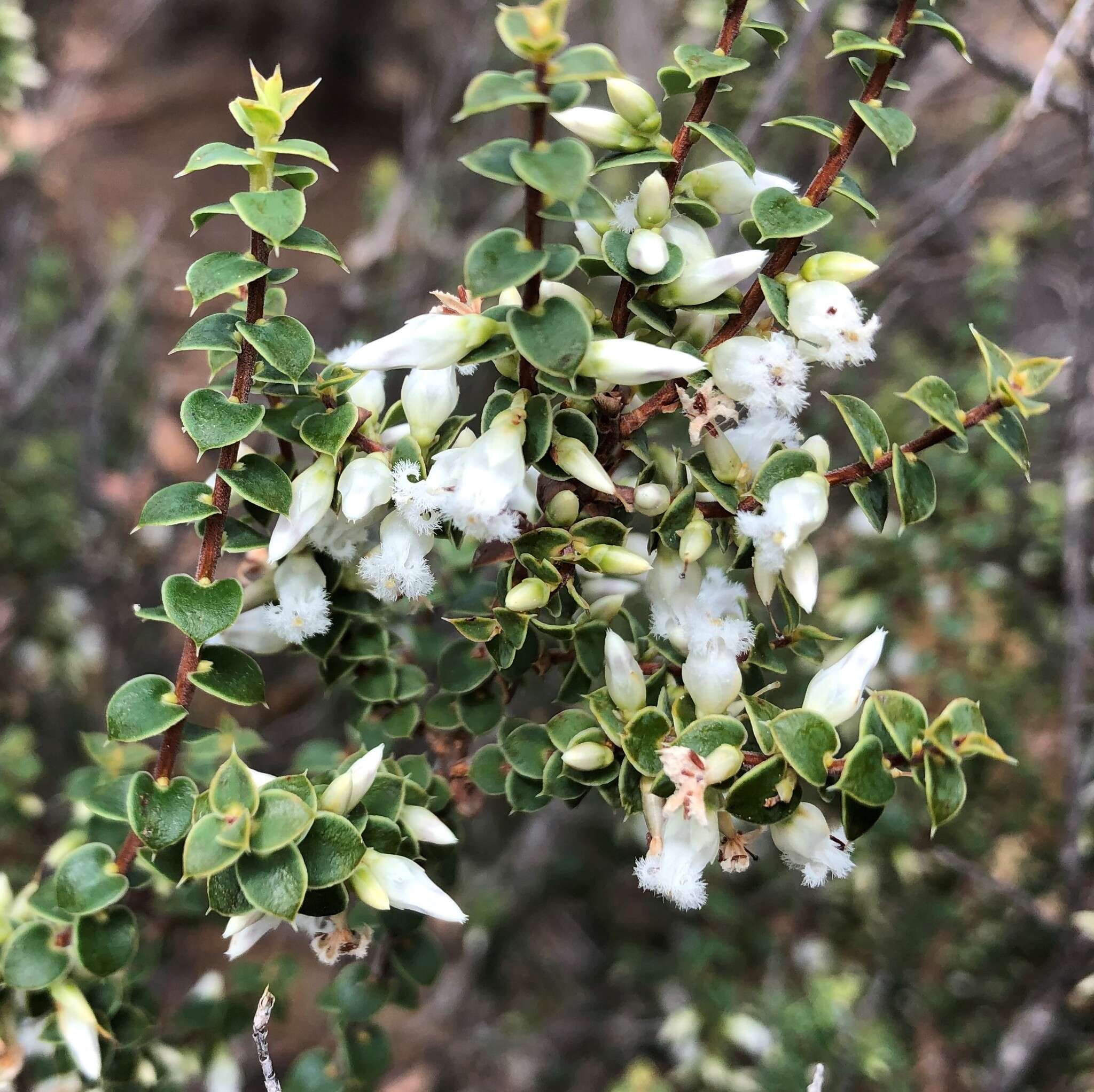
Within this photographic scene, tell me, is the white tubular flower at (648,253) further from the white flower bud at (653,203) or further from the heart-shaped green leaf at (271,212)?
the heart-shaped green leaf at (271,212)

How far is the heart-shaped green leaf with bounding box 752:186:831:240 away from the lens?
59 centimetres

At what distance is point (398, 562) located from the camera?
0.66 m

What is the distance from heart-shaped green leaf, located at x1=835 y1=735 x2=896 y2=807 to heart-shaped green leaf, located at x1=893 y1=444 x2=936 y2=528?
0.16 meters

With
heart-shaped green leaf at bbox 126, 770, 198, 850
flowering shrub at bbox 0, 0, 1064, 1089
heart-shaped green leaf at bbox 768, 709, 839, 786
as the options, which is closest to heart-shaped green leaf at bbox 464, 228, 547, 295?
flowering shrub at bbox 0, 0, 1064, 1089

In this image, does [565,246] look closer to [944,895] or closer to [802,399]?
[802,399]

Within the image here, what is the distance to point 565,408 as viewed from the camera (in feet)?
2.17

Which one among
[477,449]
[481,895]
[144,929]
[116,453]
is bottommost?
[481,895]

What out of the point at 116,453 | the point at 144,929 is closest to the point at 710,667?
the point at 144,929

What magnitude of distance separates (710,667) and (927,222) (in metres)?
1.09

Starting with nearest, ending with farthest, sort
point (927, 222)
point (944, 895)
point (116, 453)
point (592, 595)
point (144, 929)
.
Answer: point (592, 595) → point (144, 929) → point (927, 222) → point (944, 895) → point (116, 453)

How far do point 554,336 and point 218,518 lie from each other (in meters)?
0.29

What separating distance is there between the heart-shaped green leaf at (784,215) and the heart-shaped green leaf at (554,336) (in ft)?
0.46

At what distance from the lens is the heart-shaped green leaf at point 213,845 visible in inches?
23.3

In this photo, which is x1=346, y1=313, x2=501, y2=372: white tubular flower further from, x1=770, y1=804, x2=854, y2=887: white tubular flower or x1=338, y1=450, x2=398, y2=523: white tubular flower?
x1=770, y1=804, x2=854, y2=887: white tubular flower
